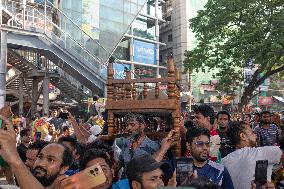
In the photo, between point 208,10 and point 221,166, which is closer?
point 221,166

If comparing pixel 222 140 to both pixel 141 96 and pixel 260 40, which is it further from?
pixel 260 40

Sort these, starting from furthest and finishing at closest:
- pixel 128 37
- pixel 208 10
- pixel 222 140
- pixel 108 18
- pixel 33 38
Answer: pixel 128 37 → pixel 108 18 → pixel 208 10 → pixel 33 38 → pixel 222 140

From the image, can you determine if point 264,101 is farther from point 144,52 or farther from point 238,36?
point 238,36

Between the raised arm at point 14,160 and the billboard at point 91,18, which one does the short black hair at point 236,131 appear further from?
the billboard at point 91,18

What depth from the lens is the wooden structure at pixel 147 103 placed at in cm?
526

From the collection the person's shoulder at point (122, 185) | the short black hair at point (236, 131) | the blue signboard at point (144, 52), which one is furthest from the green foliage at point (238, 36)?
the blue signboard at point (144, 52)

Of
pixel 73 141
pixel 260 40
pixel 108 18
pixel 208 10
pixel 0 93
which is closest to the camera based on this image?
pixel 73 141

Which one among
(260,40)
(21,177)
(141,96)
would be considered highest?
(260,40)

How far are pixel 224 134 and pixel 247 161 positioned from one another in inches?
77.3

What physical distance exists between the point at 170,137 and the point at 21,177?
8.96ft

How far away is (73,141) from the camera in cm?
464

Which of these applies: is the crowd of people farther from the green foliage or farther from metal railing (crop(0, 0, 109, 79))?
the green foliage

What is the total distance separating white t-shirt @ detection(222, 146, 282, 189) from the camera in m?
3.59

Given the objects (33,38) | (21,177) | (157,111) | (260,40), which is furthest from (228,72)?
(21,177)
